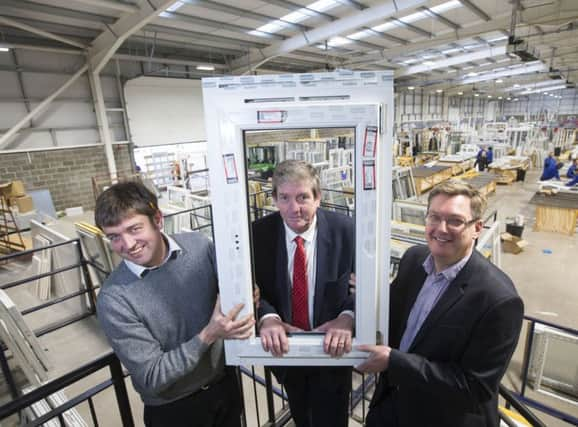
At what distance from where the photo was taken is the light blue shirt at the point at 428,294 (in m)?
1.25

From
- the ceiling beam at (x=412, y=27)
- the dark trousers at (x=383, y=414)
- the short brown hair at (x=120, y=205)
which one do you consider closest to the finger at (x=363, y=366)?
the dark trousers at (x=383, y=414)

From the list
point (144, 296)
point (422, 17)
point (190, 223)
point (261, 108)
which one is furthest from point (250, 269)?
point (422, 17)

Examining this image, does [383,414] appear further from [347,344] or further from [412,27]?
[412,27]

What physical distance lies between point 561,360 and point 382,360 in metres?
3.27

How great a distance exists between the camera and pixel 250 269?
1086 millimetres

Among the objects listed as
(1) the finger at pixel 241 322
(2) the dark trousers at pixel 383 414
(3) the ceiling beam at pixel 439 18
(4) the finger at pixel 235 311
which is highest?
(3) the ceiling beam at pixel 439 18

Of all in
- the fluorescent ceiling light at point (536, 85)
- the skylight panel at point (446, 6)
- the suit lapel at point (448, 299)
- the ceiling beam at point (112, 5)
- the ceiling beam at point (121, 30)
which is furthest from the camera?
the fluorescent ceiling light at point (536, 85)

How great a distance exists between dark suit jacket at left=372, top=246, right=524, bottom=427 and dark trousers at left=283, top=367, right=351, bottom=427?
264mm

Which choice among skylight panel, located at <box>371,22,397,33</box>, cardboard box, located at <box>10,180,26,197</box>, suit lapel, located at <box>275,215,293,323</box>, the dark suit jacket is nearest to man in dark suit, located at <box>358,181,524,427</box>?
the dark suit jacket

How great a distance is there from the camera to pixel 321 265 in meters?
1.34

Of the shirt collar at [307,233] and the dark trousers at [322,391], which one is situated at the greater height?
the shirt collar at [307,233]

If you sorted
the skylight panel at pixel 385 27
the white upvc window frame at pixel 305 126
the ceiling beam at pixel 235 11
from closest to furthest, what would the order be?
the white upvc window frame at pixel 305 126 → the ceiling beam at pixel 235 11 → the skylight panel at pixel 385 27

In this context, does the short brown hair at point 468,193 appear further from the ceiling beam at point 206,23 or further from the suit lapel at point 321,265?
the ceiling beam at point 206,23

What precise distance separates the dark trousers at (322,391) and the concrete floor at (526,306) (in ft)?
5.71
